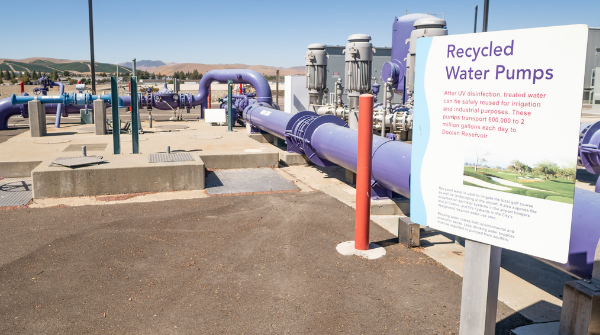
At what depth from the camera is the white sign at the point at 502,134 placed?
2.60 meters

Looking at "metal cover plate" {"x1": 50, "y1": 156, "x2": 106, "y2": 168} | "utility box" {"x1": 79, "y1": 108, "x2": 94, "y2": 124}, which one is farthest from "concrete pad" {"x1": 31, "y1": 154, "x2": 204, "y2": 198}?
"utility box" {"x1": 79, "y1": 108, "x2": 94, "y2": 124}

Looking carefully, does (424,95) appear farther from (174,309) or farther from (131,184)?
(131,184)

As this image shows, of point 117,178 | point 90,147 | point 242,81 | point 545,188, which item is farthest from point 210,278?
point 242,81

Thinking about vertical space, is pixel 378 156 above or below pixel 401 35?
below

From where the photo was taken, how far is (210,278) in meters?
4.80

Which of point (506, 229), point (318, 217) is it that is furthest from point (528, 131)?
point (318, 217)

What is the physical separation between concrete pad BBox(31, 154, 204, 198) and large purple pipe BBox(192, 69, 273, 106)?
981 centimetres

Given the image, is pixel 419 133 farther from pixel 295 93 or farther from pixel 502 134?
pixel 295 93

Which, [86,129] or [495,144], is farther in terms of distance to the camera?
[86,129]

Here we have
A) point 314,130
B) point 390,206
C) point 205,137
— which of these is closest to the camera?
point 390,206

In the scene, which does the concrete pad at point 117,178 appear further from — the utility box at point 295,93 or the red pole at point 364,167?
the utility box at point 295,93

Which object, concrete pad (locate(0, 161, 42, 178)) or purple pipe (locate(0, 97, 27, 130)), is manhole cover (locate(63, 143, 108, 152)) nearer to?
concrete pad (locate(0, 161, 42, 178))

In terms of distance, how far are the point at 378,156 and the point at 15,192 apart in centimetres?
636

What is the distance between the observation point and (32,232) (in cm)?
616
